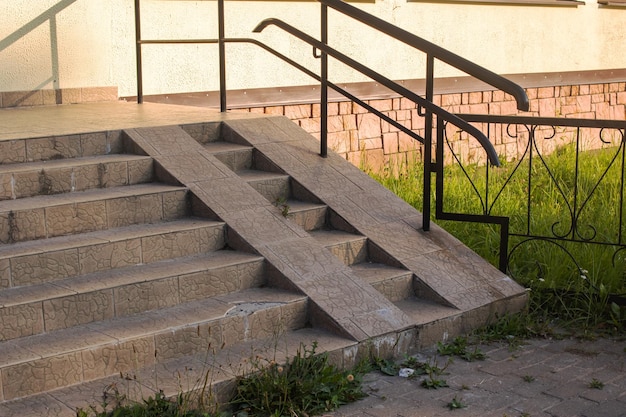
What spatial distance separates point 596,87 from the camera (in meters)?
12.6

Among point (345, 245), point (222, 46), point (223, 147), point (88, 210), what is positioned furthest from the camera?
point (222, 46)

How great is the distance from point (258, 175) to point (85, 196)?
1.20m

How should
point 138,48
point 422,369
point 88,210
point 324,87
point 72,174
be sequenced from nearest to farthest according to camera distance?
point 422,369 → point 88,210 → point 72,174 → point 324,87 → point 138,48

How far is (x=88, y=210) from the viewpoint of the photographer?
4.58 m

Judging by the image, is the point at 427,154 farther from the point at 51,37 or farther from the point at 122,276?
the point at 51,37

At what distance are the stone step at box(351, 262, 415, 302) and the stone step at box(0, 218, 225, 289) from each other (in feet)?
2.61

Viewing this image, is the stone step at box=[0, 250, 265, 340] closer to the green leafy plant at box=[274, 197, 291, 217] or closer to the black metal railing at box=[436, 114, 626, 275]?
the green leafy plant at box=[274, 197, 291, 217]

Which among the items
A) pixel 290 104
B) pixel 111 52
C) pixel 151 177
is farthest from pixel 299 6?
pixel 151 177

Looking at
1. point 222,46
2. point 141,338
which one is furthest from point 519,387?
point 222,46

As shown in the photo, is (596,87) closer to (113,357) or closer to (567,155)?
(567,155)

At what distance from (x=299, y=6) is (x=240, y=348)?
5082 millimetres

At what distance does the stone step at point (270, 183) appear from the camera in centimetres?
542

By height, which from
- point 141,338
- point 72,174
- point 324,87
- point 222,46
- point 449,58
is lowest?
point 141,338

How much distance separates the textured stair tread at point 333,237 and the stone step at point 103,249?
0.62 metres
